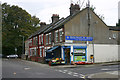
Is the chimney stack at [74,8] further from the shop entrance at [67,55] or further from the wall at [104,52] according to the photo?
the shop entrance at [67,55]

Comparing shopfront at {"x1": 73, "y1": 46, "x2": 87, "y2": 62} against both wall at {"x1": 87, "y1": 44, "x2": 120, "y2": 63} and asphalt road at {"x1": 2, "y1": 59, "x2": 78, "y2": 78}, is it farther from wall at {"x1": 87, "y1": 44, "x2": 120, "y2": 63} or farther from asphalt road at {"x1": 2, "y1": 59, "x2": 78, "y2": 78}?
asphalt road at {"x1": 2, "y1": 59, "x2": 78, "y2": 78}

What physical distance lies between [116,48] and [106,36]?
2974mm

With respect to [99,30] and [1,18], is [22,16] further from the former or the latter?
[99,30]

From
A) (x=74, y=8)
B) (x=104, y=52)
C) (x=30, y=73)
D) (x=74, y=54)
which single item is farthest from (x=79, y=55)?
(x=30, y=73)

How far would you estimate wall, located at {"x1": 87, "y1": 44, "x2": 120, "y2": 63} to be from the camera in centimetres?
2811

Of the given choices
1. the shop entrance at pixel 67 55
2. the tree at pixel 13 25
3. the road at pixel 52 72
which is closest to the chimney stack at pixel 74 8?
the shop entrance at pixel 67 55

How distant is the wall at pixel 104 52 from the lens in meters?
28.1

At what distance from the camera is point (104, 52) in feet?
95.5

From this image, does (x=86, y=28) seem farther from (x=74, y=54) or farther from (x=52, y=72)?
(x=52, y=72)

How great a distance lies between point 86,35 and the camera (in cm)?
2808

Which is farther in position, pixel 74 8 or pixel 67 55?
pixel 74 8

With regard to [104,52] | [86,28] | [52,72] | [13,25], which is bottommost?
[52,72]

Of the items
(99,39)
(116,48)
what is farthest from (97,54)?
(116,48)

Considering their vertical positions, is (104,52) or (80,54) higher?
(104,52)
